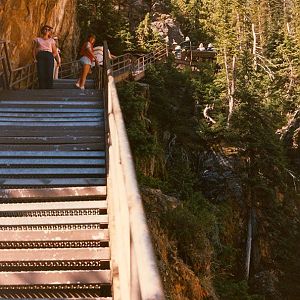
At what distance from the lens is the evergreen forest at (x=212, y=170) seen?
11835mm

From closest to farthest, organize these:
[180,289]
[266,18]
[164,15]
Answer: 1. [180,289]
2. [164,15]
3. [266,18]

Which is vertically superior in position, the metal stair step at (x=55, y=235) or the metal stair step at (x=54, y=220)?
the metal stair step at (x=54, y=220)

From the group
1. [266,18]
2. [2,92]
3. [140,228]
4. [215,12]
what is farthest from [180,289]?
[266,18]

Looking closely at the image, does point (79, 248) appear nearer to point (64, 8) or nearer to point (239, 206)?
point (64, 8)

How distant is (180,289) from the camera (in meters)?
9.64

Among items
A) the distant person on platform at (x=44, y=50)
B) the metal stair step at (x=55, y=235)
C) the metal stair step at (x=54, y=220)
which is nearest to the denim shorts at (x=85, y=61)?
the distant person on platform at (x=44, y=50)

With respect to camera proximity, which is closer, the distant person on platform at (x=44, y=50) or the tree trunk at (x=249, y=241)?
the distant person on platform at (x=44, y=50)

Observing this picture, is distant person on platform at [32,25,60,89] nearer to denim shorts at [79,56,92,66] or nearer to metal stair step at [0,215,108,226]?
denim shorts at [79,56,92,66]

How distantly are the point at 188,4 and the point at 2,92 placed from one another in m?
45.5

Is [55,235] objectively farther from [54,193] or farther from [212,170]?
[212,170]

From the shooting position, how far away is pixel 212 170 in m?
25.2

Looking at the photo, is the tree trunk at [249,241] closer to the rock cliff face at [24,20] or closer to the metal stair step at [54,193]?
the rock cliff face at [24,20]

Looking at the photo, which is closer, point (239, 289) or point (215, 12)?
point (239, 289)

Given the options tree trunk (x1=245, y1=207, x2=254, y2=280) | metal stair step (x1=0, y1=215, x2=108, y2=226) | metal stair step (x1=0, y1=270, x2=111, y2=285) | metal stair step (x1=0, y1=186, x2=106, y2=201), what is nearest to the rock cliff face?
metal stair step (x1=0, y1=186, x2=106, y2=201)
